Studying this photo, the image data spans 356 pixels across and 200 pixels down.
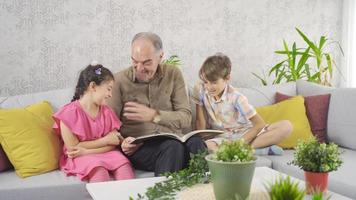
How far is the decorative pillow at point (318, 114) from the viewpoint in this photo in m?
3.02

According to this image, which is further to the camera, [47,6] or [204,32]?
[204,32]

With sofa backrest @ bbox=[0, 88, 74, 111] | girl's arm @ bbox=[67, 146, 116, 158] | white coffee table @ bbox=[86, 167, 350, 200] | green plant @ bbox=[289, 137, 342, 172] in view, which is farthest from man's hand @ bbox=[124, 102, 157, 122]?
green plant @ bbox=[289, 137, 342, 172]

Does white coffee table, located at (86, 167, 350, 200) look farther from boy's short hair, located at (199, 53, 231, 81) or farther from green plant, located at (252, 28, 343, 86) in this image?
green plant, located at (252, 28, 343, 86)

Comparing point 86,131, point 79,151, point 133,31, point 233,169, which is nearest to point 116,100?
point 86,131

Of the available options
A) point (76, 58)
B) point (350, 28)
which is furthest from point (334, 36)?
point (76, 58)

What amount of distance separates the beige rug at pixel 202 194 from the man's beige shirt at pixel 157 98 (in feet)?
3.05

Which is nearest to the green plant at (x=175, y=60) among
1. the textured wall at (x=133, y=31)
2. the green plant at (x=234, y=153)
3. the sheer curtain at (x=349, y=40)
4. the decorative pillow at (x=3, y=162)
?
the textured wall at (x=133, y=31)

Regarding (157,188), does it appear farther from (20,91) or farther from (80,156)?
(20,91)

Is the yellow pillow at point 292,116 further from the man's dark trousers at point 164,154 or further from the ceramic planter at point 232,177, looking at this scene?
the ceramic planter at point 232,177

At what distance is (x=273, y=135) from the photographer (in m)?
2.79

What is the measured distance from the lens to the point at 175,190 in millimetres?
1662

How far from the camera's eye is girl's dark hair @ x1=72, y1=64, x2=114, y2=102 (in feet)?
7.95

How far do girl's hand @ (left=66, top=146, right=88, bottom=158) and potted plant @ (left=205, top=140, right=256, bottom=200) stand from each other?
3.54ft

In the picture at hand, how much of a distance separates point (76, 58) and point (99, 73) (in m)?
1.05
